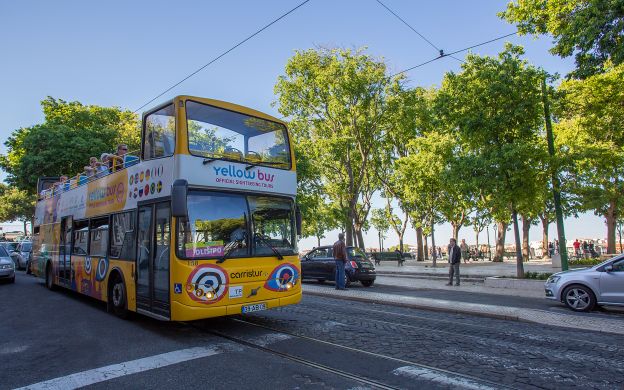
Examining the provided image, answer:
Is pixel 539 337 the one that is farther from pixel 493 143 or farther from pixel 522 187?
pixel 493 143

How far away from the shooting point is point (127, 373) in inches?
209

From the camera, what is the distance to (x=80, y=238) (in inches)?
450

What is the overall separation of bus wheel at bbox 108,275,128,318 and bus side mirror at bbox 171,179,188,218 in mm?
3209

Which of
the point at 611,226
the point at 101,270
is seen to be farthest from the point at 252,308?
the point at 611,226

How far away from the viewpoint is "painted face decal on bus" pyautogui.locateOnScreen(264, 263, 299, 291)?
7.70m

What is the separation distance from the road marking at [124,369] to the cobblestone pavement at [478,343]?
2021 mm

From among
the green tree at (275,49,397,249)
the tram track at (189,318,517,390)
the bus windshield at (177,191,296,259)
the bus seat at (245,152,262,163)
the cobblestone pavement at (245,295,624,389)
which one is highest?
the green tree at (275,49,397,249)

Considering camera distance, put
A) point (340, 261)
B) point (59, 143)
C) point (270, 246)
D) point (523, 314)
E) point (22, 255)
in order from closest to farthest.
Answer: point (270, 246)
point (523, 314)
point (340, 261)
point (59, 143)
point (22, 255)

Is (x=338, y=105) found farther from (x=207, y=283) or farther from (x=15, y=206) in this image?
(x=15, y=206)

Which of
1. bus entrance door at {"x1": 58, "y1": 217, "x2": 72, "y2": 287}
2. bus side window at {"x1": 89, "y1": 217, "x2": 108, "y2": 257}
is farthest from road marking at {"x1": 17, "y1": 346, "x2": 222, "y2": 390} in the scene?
bus entrance door at {"x1": 58, "y1": 217, "x2": 72, "y2": 287}

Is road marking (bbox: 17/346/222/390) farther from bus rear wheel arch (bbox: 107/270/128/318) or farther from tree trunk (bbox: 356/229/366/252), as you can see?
tree trunk (bbox: 356/229/366/252)

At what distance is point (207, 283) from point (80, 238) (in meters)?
6.40

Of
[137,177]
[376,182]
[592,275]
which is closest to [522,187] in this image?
[592,275]

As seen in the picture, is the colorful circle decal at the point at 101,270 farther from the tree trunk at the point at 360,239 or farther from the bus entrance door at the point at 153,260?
the tree trunk at the point at 360,239
